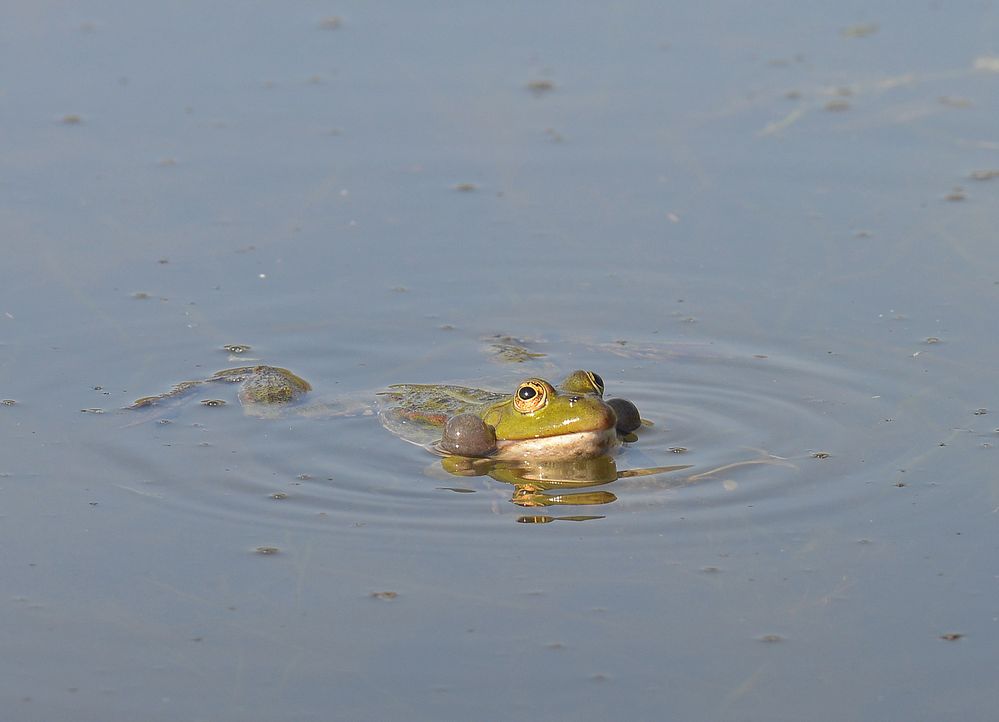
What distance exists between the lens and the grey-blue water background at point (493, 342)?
507 cm

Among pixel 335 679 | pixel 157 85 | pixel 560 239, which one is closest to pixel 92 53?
pixel 157 85

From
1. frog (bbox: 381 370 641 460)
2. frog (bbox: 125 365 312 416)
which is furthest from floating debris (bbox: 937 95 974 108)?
frog (bbox: 125 365 312 416)

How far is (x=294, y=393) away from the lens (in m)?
7.67

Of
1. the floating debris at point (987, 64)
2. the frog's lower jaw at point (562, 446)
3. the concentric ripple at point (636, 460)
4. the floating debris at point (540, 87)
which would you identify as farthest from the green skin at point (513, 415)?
the floating debris at point (987, 64)

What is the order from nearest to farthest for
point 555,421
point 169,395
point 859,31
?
point 555,421
point 169,395
point 859,31

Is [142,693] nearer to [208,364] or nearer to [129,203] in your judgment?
[208,364]

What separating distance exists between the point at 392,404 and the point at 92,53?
5541 millimetres

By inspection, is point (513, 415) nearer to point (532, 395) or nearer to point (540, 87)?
point (532, 395)

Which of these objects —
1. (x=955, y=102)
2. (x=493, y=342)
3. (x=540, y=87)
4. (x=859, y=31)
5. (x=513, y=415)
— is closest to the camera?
(x=513, y=415)

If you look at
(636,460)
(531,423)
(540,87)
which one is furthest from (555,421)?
(540,87)

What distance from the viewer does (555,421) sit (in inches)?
267

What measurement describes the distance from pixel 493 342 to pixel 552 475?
1614 mm

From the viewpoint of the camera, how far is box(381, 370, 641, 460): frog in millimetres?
6762

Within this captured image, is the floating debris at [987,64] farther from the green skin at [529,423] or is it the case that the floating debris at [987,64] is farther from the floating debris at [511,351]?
the green skin at [529,423]
